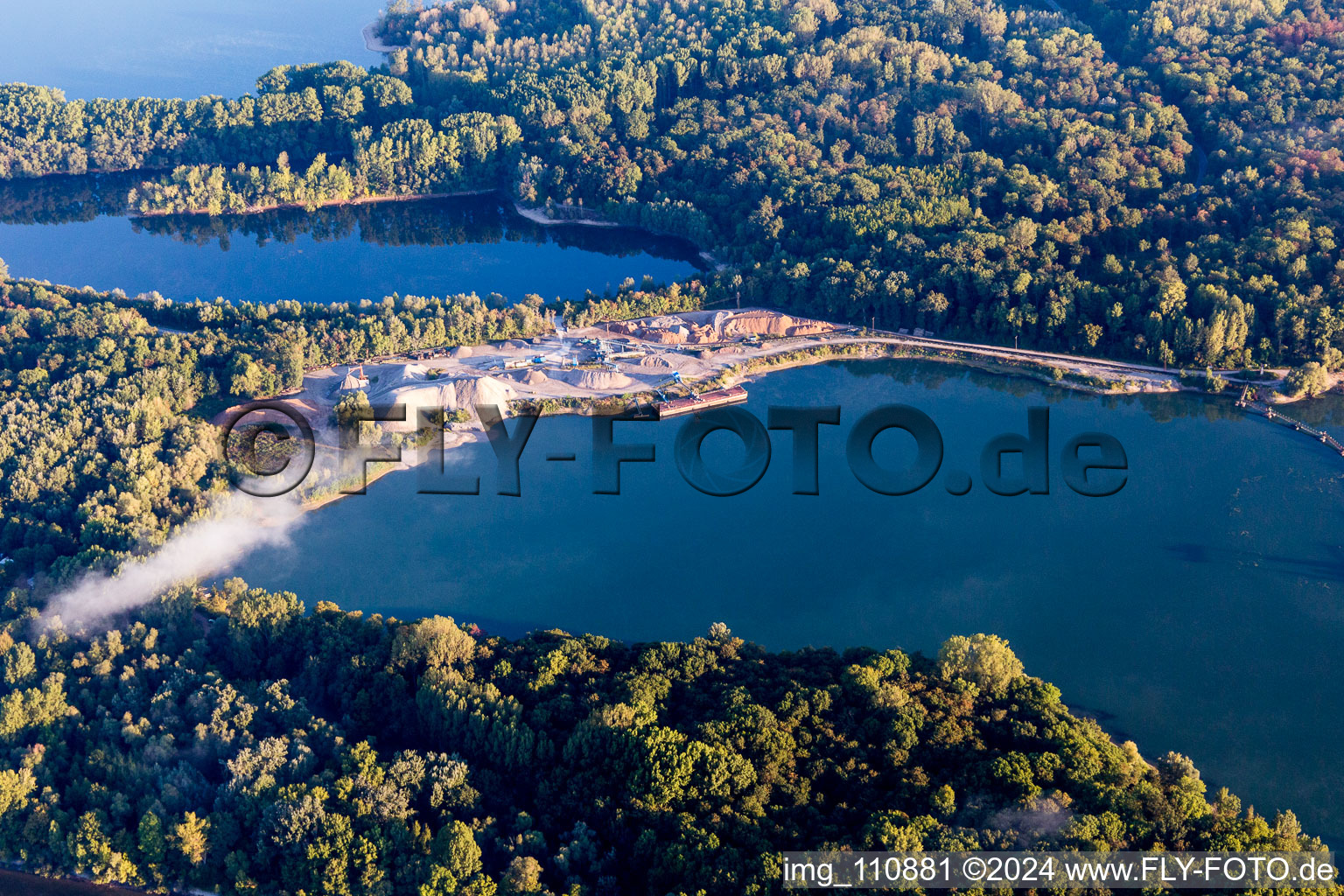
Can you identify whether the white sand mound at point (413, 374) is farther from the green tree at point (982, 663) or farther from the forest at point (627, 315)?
the green tree at point (982, 663)

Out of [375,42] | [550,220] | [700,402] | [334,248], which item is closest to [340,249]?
[334,248]

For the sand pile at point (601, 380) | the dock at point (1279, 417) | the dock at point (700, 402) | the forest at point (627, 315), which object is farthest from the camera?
the sand pile at point (601, 380)

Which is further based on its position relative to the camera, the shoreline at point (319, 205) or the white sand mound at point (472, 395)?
the shoreline at point (319, 205)

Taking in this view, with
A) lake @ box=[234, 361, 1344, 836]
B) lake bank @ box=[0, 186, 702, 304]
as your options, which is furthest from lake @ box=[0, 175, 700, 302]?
lake @ box=[234, 361, 1344, 836]

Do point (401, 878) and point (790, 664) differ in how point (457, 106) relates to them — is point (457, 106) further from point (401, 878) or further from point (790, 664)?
point (401, 878)

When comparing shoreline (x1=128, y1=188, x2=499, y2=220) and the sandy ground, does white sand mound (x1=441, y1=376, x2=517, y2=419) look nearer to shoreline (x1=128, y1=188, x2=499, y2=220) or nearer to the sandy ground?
the sandy ground

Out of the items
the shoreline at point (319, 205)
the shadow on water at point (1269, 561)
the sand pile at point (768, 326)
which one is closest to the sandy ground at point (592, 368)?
the sand pile at point (768, 326)

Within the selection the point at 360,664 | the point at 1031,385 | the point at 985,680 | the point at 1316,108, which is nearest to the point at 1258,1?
the point at 1316,108
